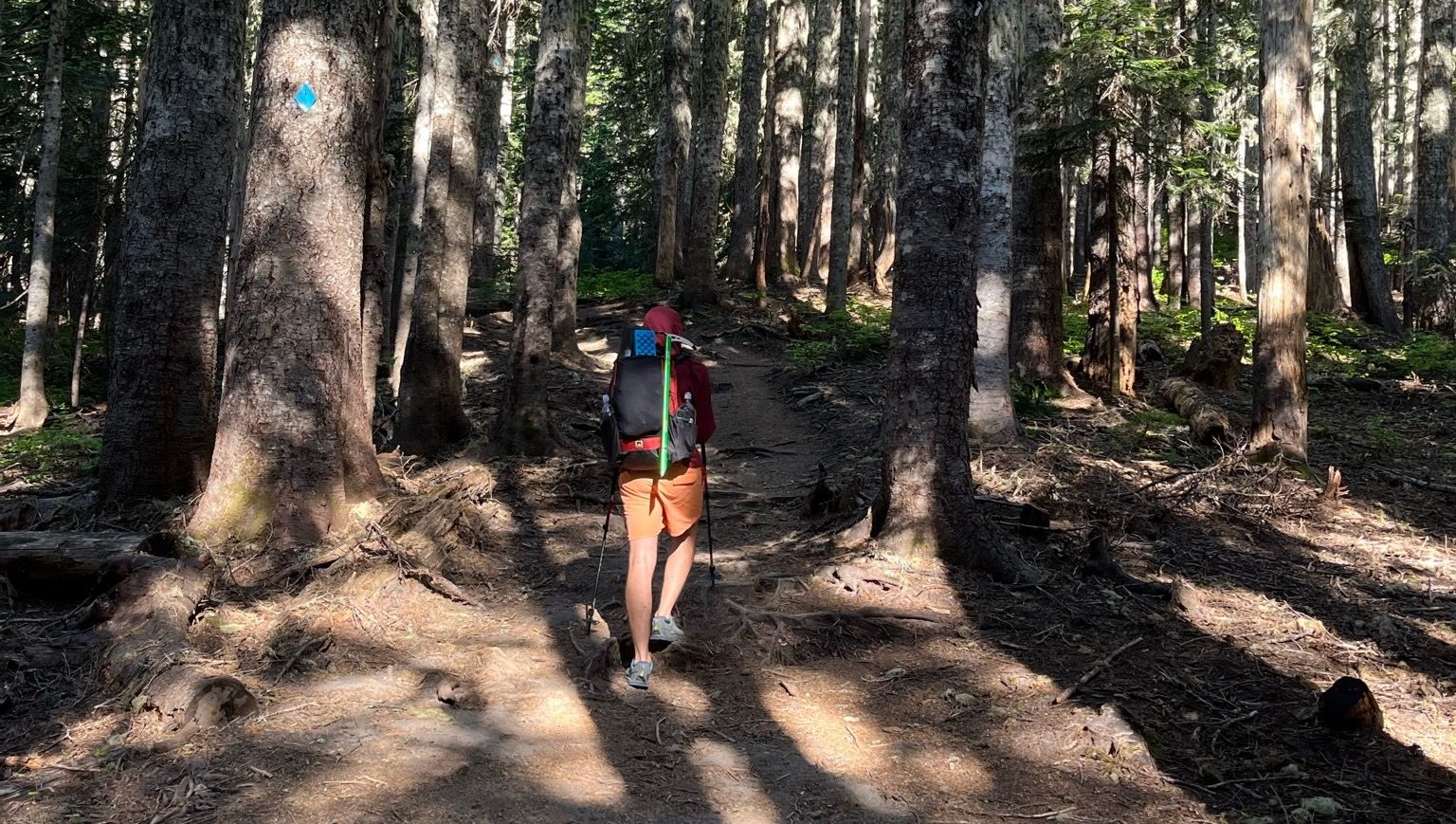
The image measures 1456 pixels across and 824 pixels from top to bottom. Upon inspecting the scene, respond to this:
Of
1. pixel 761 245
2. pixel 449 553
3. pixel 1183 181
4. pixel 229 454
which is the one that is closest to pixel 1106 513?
pixel 449 553

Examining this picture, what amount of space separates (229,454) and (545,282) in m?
5.07

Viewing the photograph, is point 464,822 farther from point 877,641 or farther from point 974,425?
point 974,425

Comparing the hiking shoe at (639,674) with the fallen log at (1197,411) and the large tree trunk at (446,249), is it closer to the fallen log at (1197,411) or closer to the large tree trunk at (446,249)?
the large tree trunk at (446,249)

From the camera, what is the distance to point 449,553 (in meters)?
7.16

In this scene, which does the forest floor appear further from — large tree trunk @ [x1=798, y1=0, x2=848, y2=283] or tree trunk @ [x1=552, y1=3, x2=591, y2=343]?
large tree trunk @ [x1=798, y1=0, x2=848, y2=283]

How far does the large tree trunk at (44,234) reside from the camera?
54.0 feet

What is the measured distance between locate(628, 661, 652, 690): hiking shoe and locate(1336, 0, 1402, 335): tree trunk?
65.5 ft

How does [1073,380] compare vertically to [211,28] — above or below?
below

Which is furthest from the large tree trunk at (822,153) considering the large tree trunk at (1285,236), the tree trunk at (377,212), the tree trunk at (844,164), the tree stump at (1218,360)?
the tree trunk at (377,212)

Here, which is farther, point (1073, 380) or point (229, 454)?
point (1073, 380)

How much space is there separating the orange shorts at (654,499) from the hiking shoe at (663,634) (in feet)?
1.76

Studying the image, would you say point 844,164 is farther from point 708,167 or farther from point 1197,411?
point 1197,411

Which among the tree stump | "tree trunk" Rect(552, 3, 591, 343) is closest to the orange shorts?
"tree trunk" Rect(552, 3, 591, 343)

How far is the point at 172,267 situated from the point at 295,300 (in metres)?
1.81
